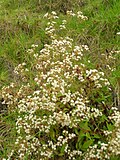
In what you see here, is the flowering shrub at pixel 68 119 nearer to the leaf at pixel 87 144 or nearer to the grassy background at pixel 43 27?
the leaf at pixel 87 144

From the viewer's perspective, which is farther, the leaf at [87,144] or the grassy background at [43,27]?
the grassy background at [43,27]

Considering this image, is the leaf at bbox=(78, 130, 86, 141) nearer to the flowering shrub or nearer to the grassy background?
the flowering shrub

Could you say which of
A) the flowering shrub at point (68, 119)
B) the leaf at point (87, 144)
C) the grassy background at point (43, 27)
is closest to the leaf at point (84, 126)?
the flowering shrub at point (68, 119)

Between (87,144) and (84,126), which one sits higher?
(84,126)

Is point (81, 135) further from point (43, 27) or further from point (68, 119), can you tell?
point (43, 27)

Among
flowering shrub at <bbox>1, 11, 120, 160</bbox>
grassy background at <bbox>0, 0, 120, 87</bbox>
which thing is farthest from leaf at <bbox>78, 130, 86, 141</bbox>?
grassy background at <bbox>0, 0, 120, 87</bbox>

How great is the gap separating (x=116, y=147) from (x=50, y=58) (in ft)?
3.69

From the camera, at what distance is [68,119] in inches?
127

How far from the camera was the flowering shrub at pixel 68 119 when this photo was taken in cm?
327

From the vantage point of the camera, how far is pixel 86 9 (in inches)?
217

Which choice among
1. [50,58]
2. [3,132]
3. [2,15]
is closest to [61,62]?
[50,58]

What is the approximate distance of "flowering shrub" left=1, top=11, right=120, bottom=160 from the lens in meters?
3.27

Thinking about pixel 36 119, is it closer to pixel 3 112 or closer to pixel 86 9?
pixel 3 112

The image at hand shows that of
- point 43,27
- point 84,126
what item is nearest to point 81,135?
point 84,126
